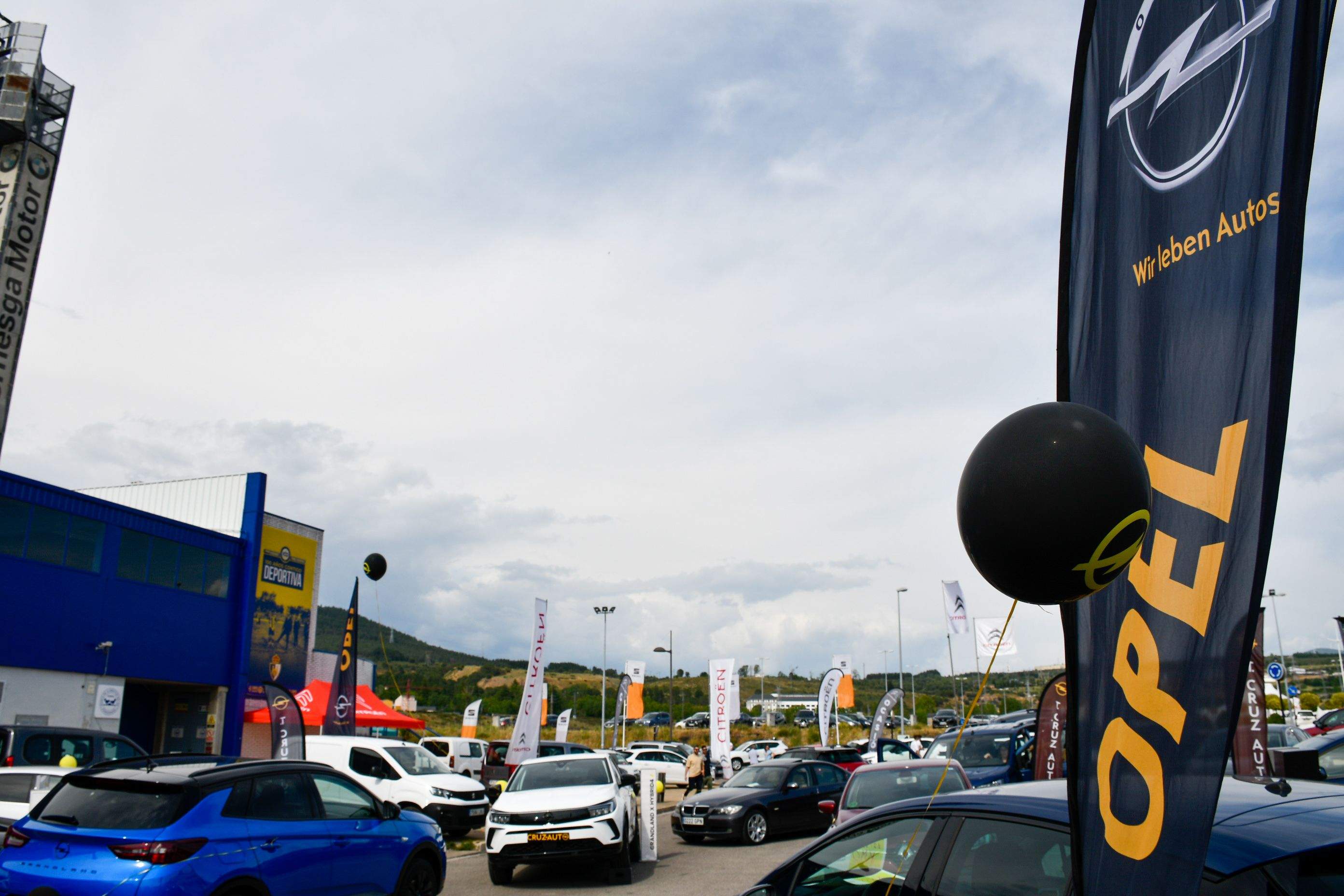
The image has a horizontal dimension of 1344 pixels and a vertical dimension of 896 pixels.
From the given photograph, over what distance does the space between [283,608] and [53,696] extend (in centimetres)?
926

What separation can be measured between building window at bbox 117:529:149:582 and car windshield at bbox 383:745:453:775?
11.3m

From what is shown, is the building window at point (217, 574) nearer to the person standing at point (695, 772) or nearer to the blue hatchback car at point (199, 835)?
the person standing at point (695, 772)

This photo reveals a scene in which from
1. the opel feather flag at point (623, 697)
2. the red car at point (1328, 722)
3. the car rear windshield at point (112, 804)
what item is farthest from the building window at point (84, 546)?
the red car at point (1328, 722)

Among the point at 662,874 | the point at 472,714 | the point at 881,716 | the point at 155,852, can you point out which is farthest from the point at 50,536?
the point at 881,716

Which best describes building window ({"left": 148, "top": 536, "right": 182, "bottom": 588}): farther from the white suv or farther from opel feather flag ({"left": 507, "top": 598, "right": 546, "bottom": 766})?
the white suv

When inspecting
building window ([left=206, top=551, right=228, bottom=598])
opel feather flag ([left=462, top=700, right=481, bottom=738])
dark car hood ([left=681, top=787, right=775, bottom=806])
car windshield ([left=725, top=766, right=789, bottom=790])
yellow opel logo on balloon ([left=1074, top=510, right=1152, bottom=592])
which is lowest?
opel feather flag ([left=462, top=700, right=481, bottom=738])

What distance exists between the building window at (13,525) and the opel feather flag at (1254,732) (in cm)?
2448

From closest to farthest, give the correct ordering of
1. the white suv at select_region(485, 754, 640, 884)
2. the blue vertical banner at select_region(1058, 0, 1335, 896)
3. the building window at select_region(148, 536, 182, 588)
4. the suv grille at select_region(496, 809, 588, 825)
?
the blue vertical banner at select_region(1058, 0, 1335, 896) → the white suv at select_region(485, 754, 640, 884) → the suv grille at select_region(496, 809, 588, 825) → the building window at select_region(148, 536, 182, 588)

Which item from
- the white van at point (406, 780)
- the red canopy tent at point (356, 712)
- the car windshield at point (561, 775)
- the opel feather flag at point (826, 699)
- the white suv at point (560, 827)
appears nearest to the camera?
the white suv at point (560, 827)

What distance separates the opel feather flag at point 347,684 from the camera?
849 inches

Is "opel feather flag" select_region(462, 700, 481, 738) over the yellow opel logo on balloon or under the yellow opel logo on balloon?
under

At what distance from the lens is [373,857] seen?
889 centimetres

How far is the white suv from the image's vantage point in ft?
38.8

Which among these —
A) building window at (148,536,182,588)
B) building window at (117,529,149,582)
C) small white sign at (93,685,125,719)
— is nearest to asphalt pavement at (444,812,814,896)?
small white sign at (93,685,125,719)
